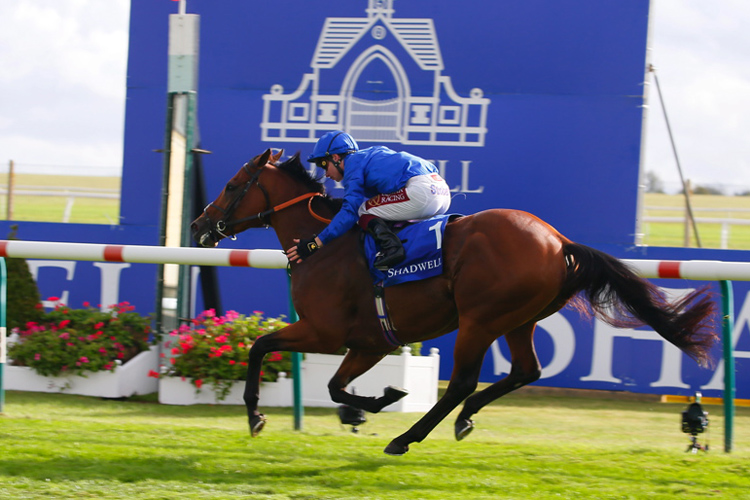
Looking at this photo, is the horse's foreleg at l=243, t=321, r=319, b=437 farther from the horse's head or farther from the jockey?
the horse's head

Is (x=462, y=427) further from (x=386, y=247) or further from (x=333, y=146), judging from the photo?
(x=333, y=146)

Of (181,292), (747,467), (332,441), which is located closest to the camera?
(747,467)

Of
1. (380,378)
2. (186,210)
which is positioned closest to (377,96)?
(186,210)

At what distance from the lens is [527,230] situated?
4039mm

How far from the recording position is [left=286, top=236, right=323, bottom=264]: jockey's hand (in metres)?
4.31

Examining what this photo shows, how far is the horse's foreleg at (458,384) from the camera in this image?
162 inches

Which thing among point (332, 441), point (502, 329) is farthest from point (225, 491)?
point (502, 329)

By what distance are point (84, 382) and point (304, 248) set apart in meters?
2.57

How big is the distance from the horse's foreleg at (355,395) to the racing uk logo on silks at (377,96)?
11.0 feet

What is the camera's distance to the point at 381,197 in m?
4.32

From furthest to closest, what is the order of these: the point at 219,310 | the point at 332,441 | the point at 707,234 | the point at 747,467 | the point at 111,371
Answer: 1. the point at 707,234
2. the point at 219,310
3. the point at 111,371
4. the point at 332,441
5. the point at 747,467

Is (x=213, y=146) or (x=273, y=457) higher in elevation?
(x=213, y=146)

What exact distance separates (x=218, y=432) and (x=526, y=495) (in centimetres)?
188

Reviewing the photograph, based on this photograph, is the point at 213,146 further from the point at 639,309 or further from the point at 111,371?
the point at 639,309
